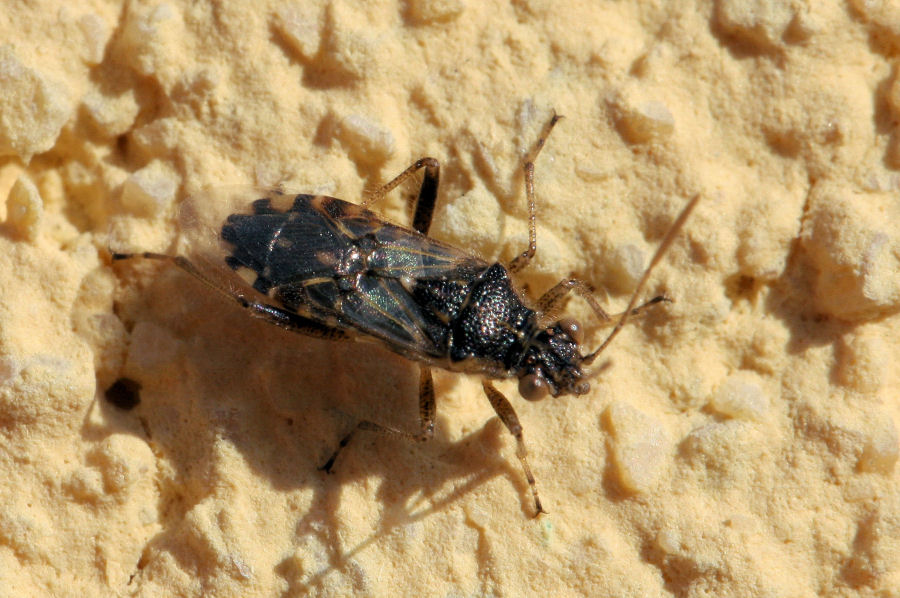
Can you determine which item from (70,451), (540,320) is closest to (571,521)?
(540,320)

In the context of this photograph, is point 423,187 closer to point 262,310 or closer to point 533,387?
point 262,310

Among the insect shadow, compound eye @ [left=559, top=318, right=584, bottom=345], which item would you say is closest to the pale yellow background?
the insect shadow

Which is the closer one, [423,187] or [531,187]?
[531,187]

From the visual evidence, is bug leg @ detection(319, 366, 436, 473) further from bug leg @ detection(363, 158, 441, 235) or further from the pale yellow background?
bug leg @ detection(363, 158, 441, 235)

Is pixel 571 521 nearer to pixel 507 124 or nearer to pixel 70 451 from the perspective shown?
pixel 507 124

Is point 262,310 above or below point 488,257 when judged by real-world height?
below

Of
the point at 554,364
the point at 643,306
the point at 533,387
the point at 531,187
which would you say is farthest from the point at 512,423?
the point at 531,187
